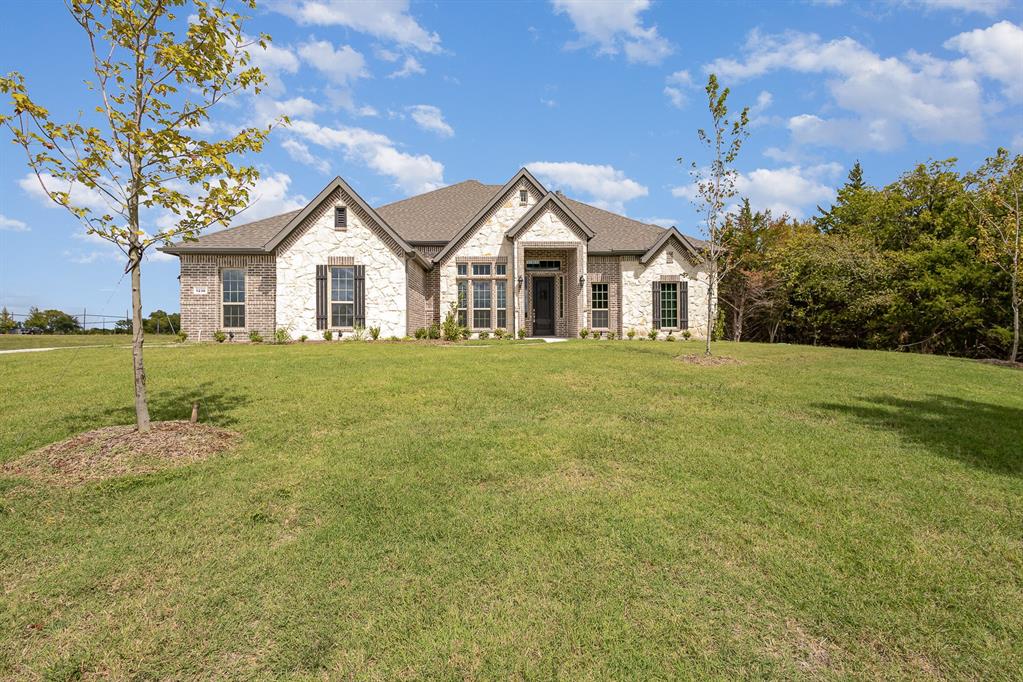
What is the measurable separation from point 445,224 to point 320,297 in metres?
7.18

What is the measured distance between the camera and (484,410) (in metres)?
7.89

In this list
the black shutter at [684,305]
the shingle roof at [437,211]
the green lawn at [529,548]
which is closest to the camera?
the green lawn at [529,548]

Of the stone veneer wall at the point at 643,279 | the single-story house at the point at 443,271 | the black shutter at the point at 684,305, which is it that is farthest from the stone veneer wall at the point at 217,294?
the black shutter at the point at 684,305

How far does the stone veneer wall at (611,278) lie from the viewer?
76.1 feet

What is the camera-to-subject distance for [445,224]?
964 inches

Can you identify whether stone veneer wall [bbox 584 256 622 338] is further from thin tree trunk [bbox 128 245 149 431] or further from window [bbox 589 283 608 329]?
thin tree trunk [bbox 128 245 149 431]

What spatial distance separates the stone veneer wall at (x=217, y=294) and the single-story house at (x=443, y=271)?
4 cm

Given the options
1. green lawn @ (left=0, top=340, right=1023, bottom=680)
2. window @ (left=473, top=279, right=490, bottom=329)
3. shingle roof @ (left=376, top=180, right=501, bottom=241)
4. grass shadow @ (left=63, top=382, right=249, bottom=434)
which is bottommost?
green lawn @ (left=0, top=340, right=1023, bottom=680)

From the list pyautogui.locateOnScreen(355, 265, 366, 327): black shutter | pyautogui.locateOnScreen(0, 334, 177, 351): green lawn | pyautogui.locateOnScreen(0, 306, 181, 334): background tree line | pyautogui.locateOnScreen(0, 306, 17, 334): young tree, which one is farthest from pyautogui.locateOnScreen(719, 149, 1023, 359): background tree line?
pyautogui.locateOnScreen(0, 306, 17, 334): young tree

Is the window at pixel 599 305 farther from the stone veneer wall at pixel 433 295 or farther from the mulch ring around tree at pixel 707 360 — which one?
the mulch ring around tree at pixel 707 360

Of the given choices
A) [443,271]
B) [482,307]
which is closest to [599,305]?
[482,307]

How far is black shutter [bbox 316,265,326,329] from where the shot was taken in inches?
797

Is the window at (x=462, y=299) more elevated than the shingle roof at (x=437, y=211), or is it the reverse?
the shingle roof at (x=437, y=211)

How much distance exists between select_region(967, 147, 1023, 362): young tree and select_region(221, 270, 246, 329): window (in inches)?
1040
